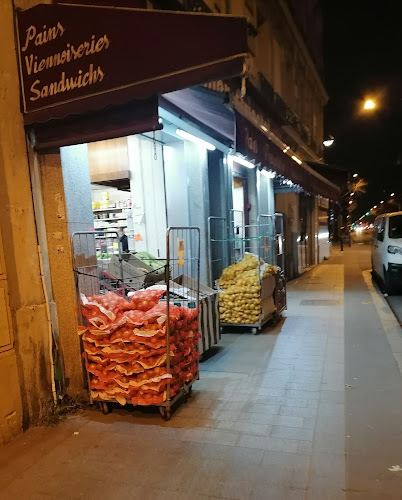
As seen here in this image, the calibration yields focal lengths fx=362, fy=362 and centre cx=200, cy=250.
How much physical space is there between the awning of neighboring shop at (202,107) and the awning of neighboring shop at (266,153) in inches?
8.0

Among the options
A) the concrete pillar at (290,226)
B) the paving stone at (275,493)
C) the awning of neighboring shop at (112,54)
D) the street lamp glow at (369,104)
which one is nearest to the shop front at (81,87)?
the awning of neighboring shop at (112,54)

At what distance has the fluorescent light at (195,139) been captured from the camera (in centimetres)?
688

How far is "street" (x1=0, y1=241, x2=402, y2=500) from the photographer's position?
2.76m

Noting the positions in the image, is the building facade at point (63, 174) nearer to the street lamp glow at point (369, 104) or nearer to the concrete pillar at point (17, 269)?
the concrete pillar at point (17, 269)

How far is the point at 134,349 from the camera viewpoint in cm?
385

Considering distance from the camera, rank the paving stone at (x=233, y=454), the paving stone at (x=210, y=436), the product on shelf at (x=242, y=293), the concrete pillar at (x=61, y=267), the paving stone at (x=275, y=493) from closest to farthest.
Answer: the paving stone at (x=275, y=493) → the paving stone at (x=233, y=454) → the paving stone at (x=210, y=436) → the concrete pillar at (x=61, y=267) → the product on shelf at (x=242, y=293)

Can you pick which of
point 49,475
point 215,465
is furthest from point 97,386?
point 215,465

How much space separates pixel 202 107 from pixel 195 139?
6.84 ft

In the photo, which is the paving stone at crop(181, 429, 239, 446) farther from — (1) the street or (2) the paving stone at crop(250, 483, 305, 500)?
(2) the paving stone at crop(250, 483, 305, 500)

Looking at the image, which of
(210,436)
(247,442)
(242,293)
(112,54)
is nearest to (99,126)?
(112,54)

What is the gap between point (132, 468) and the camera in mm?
3021

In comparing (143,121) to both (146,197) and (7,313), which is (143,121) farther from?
(146,197)

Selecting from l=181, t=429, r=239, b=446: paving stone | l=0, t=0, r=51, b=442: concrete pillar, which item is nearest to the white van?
l=181, t=429, r=239, b=446: paving stone

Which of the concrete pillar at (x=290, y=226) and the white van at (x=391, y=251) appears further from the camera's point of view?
the concrete pillar at (x=290, y=226)
